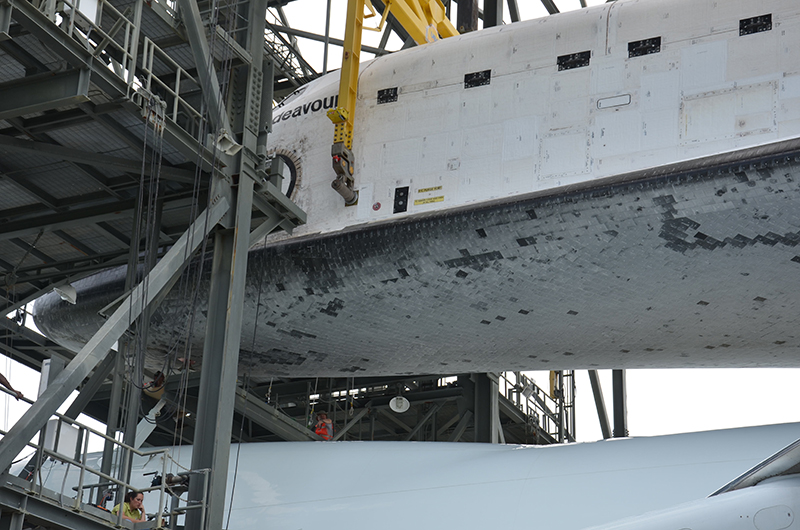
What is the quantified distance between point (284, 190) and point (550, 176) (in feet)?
15.0

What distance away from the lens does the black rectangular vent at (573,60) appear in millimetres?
12466

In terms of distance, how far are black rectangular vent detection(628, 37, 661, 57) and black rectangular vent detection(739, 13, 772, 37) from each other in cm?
103

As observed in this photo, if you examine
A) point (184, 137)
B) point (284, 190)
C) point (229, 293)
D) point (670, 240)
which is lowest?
point (229, 293)

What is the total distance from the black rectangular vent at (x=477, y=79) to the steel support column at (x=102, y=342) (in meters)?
4.10

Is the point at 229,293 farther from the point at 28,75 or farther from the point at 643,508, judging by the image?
the point at 643,508

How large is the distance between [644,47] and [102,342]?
7.71 meters

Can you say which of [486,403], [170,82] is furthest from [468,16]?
[170,82]

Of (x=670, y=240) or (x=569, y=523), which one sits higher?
(x=670, y=240)

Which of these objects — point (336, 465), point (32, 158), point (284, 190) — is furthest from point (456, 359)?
point (32, 158)

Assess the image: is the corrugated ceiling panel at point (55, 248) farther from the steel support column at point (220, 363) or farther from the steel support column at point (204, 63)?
the steel support column at point (204, 63)

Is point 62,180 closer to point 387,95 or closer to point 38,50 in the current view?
point 38,50

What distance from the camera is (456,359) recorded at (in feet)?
47.4

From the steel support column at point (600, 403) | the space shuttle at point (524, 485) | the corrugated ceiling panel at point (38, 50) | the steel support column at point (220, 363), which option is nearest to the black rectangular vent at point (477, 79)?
the steel support column at point (220, 363)

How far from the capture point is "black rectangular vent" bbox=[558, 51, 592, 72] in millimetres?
12466
